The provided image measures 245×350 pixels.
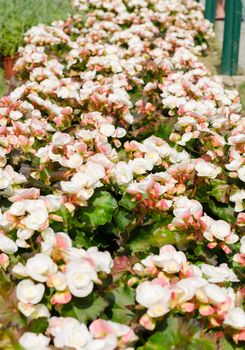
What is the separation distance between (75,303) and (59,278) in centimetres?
9

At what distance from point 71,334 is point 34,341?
0.09 m

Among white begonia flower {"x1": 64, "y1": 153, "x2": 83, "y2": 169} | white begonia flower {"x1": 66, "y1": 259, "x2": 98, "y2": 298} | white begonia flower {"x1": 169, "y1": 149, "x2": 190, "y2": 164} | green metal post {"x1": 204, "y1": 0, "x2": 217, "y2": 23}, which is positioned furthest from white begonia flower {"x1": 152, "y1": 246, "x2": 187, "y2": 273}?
green metal post {"x1": 204, "y1": 0, "x2": 217, "y2": 23}

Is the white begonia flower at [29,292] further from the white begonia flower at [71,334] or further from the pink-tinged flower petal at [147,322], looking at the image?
the pink-tinged flower petal at [147,322]

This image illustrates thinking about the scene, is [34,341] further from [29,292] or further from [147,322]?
[147,322]

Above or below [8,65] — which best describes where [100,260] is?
above

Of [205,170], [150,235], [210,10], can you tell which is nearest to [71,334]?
[150,235]

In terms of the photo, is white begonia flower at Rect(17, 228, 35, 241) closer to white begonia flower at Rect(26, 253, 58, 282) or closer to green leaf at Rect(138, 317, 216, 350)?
white begonia flower at Rect(26, 253, 58, 282)

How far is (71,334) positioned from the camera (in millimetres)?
1407

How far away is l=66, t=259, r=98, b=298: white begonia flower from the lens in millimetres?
1512

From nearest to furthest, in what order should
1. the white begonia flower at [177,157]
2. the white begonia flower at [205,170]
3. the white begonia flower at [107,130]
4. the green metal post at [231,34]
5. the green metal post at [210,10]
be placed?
the white begonia flower at [205,170], the white begonia flower at [177,157], the white begonia flower at [107,130], the green metal post at [231,34], the green metal post at [210,10]

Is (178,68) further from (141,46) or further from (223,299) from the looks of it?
(223,299)

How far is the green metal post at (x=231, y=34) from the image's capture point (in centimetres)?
680

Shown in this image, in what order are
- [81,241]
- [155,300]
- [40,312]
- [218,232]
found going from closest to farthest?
1. [155,300]
2. [40,312]
3. [218,232]
4. [81,241]

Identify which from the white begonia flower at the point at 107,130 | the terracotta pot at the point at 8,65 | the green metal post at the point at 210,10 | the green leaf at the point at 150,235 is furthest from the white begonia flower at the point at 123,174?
the green metal post at the point at 210,10
